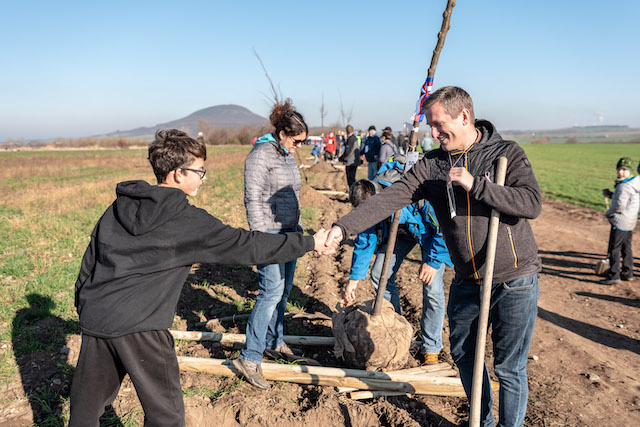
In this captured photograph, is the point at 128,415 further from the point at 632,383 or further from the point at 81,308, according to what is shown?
the point at 632,383

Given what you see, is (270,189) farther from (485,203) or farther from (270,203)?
(485,203)

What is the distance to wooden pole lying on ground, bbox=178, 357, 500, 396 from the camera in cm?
342

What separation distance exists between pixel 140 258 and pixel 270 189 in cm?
168

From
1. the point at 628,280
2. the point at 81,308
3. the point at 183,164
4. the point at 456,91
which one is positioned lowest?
the point at 628,280

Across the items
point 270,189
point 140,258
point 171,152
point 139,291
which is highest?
point 171,152

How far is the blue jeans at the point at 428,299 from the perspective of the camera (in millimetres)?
3771

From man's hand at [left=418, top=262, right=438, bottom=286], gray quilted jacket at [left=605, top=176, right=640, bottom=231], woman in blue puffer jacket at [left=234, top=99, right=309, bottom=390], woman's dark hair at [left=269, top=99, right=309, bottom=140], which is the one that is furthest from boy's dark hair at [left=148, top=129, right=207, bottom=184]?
gray quilted jacket at [left=605, top=176, right=640, bottom=231]

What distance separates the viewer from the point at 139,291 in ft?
6.63

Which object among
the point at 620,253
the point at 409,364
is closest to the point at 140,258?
the point at 409,364

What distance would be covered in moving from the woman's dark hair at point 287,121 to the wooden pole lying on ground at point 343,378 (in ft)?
6.70

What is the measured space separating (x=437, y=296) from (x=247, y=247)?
2202mm

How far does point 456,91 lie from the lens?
2.40m

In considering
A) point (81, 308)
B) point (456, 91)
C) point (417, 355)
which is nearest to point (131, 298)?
point (81, 308)

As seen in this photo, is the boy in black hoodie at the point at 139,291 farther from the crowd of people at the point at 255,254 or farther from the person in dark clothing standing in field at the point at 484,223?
the person in dark clothing standing in field at the point at 484,223
